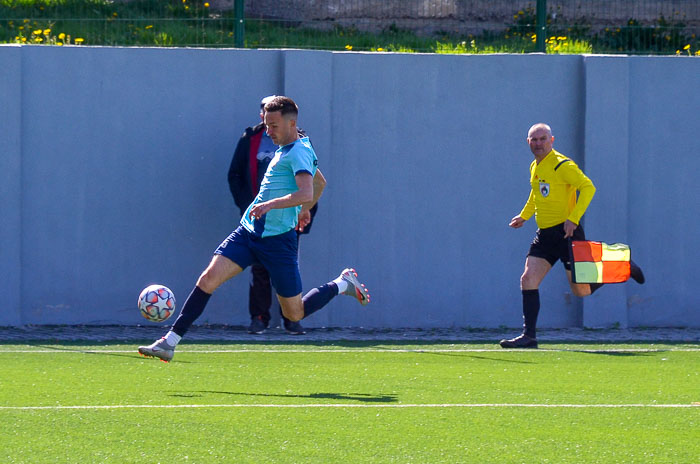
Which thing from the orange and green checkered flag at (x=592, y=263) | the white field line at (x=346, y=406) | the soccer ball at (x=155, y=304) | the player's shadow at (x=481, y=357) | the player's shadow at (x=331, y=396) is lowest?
the player's shadow at (x=481, y=357)

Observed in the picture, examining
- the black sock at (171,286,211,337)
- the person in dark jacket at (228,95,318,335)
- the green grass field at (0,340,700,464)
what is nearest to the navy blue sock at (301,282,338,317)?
the green grass field at (0,340,700,464)

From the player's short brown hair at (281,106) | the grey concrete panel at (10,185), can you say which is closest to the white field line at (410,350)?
the grey concrete panel at (10,185)

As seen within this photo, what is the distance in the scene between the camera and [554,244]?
9.83 m

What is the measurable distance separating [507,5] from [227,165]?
12.5ft

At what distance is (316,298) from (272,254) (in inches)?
27.6

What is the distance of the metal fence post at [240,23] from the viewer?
12.0 m

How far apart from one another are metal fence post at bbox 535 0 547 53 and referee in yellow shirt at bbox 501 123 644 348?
287 centimetres

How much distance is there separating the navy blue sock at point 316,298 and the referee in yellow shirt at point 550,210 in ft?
6.96

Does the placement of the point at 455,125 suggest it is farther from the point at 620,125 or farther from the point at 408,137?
the point at 620,125

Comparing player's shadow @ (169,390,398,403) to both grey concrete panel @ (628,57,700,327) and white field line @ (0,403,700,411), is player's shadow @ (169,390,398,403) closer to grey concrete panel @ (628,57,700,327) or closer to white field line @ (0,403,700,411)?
white field line @ (0,403,700,411)

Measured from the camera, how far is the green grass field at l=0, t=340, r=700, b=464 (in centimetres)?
572

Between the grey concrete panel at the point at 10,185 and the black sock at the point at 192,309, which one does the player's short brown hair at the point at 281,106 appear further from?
the grey concrete panel at the point at 10,185

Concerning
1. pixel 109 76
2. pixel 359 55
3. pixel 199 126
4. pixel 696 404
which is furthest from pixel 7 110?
pixel 696 404

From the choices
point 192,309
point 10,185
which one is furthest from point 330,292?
point 10,185
